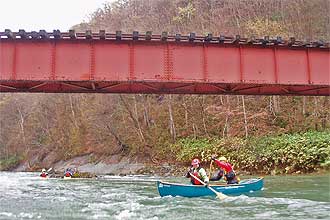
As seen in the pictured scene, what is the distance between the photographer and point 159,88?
20938 mm

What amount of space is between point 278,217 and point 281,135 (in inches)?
935

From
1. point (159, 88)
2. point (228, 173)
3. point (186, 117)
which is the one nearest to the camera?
point (228, 173)

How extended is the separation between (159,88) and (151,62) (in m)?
2.11

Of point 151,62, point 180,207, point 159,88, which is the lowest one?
point 180,207

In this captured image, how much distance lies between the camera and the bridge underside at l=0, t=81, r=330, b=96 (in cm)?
1992

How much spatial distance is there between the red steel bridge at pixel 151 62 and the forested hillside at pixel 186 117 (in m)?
11.3

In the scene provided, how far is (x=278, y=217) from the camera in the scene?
42.4ft

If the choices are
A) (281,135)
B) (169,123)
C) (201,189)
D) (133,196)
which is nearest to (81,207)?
(133,196)

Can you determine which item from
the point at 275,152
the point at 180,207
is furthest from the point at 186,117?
the point at 180,207

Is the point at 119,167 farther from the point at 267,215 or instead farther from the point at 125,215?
the point at 267,215

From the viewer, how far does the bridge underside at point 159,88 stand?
19922 millimetres

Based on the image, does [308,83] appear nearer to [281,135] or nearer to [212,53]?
[212,53]

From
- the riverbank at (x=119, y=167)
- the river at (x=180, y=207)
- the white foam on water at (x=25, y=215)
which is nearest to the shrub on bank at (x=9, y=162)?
the riverbank at (x=119, y=167)

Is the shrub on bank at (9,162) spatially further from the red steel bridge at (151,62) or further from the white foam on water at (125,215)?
the white foam on water at (125,215)
